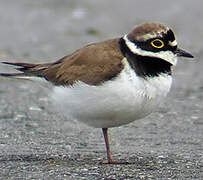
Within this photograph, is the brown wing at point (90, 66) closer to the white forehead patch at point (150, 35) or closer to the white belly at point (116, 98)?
the white belly at point (116, 98)

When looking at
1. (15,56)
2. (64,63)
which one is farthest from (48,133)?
(15,56)

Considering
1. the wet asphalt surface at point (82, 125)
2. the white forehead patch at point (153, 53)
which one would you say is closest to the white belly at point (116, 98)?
the white forehead patch at point (153, 53)

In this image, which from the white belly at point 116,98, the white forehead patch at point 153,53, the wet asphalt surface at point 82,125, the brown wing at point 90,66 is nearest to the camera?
the white belly at point 116,98

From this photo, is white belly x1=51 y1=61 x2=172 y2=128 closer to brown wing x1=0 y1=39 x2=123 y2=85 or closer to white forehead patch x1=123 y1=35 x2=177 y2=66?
brown wing x1=0 y1=39 x2=123 y2=85

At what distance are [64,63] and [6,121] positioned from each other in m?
2.35

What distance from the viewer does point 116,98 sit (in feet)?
22.1

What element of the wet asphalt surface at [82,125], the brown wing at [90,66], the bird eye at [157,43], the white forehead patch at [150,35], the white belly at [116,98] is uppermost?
the white forehead patch at [150,35]

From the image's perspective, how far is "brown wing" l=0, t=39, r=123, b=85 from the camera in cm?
691

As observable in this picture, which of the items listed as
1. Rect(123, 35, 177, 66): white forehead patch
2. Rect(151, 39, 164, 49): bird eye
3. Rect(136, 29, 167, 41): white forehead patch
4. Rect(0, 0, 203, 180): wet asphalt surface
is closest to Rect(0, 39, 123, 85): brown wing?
Rect(123, 35, 177, 66): white forehead patch

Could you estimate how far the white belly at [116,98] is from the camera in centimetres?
675

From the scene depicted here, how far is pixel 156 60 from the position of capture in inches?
277

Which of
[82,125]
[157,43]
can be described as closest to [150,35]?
[157,43]

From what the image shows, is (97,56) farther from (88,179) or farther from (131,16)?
(131,16)

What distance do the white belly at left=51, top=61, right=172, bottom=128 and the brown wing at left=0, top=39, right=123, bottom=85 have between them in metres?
0.10
